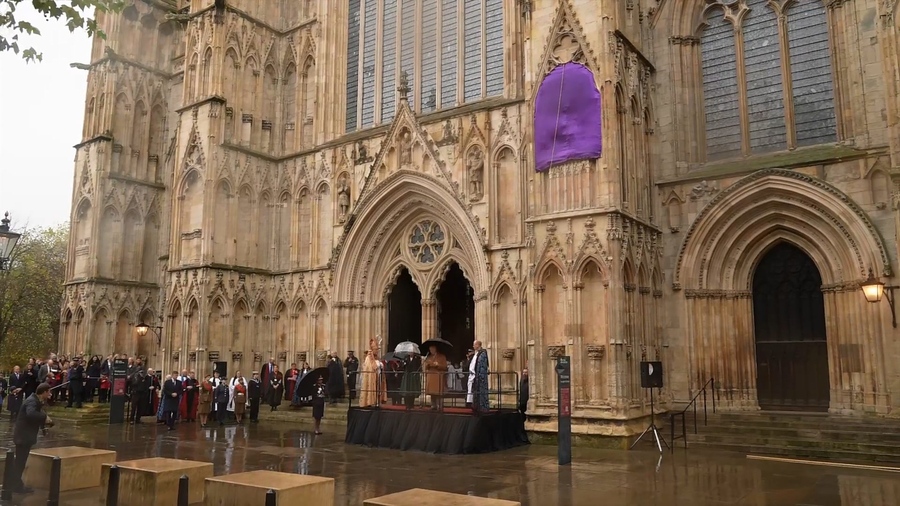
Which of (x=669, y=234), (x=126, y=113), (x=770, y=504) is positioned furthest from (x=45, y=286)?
(x=770, y=504)

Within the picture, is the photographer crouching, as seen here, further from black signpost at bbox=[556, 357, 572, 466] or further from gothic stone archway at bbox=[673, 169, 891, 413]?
gothic stone archway at bbox=[673, 169, 891, 413]

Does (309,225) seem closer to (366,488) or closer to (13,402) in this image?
(13,402)

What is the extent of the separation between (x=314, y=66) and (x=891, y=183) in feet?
55.7

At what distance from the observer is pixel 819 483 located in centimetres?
1008

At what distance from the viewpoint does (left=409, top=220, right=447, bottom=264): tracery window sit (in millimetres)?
20766

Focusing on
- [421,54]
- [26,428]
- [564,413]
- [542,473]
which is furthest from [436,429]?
[421,54]

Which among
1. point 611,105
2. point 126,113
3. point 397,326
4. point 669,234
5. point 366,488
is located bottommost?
point 366,488

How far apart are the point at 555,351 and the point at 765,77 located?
8244 millimetres

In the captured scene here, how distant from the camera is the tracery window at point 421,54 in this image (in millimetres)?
20594

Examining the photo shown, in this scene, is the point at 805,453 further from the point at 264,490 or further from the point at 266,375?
the point at 266,375

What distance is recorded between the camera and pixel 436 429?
1374 centimetres

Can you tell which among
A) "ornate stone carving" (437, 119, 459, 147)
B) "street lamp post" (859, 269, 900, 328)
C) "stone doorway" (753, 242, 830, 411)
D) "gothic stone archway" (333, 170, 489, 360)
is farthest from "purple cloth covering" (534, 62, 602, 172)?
"street lamp post" (859, 269, 900, 328)

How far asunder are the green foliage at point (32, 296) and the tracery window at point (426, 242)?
2237 centimetres

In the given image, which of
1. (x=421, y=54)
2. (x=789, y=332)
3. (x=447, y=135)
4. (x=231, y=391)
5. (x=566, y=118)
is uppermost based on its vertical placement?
(x=421, y=54)
